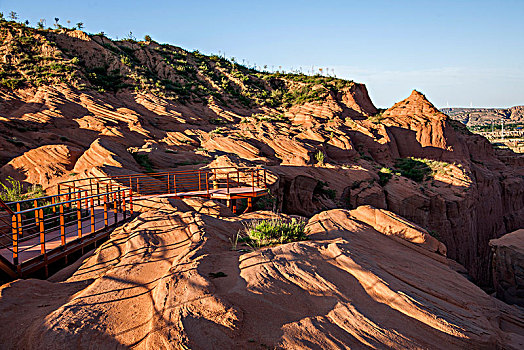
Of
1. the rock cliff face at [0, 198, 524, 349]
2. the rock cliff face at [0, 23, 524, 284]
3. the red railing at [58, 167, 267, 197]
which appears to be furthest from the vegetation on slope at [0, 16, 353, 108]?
the rock cliff face at [0, 198, 524, 349]

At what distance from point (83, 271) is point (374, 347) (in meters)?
5.13

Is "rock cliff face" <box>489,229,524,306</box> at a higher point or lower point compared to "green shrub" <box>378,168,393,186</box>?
lower

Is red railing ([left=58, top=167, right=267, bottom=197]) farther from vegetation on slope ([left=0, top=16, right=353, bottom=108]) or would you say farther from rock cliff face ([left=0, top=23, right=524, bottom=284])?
vegetation on slope ([left=0, top=16, right=353, bottom=108])

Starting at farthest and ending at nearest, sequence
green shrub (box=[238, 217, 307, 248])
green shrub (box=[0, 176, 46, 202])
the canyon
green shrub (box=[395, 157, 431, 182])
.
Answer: green shrub (box=[395, 157, 431, 182])
green shrub (box=[0, 176, 46, 202])
green shrub (box=[238, 217, 307, 248])
the canyon

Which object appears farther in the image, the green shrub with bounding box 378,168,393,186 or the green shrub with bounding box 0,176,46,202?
the green shrub with bounding box 378,168,393,186

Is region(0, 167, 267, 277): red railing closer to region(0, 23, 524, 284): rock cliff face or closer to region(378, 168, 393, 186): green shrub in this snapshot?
region(0, 23, 524, 284): rock cliff face

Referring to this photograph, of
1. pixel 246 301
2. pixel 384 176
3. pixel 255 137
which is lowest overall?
pixel 384 176

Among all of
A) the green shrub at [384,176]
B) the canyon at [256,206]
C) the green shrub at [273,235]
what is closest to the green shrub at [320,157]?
the canyon at [256,206]

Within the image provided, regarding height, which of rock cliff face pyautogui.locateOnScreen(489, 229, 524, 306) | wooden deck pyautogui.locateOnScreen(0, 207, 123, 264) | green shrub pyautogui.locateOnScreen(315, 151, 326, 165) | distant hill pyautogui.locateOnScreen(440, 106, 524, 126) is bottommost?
rock cliff face pyautogui.locateOnScreen(489, 229, 524, 306)

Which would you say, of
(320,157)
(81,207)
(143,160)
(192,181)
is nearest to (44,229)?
(81,207)

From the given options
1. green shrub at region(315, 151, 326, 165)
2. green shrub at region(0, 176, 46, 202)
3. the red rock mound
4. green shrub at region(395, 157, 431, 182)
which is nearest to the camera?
green shrub at region(0, 176, 46, 202)

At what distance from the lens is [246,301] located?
14.9 feet

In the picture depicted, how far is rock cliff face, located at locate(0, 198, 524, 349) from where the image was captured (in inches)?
156

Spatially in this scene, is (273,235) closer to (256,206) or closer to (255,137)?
(256,206)
